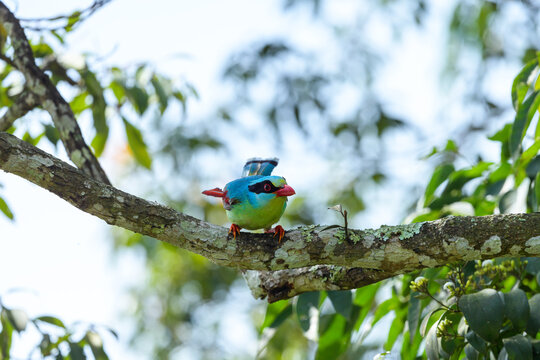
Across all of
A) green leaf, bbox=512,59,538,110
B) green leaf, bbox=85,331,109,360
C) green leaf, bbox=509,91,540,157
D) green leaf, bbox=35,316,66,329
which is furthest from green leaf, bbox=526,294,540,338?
green leaf, bbox=35,316,66,329

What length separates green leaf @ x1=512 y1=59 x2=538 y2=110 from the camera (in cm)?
319

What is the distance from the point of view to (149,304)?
7.56 m

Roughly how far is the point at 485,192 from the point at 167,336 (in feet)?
16.6

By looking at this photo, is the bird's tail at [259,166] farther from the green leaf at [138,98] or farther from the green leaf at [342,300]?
the green leaf at [138,98]

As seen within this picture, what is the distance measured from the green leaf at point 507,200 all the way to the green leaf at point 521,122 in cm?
22

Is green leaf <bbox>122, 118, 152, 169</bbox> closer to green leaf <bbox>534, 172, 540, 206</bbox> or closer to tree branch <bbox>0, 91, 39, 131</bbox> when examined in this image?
tree branch <bbox>0, 91, 39, 131</bbox>

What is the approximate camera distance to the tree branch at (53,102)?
3.38 m

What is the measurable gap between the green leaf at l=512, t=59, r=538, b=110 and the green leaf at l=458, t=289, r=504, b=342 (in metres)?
1.16

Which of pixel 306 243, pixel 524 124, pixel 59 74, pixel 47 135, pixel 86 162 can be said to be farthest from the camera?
pixel 59 74

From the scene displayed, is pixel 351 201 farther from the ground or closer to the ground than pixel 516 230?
farther from the ground

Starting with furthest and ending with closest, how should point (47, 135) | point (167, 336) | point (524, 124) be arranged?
point (167, 336)
point (47, 135)
point (524, 124)

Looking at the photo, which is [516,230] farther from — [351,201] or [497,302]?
[351,201]

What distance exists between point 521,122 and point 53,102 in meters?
2.55

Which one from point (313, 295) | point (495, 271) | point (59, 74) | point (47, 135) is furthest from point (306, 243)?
point (59, 74)
